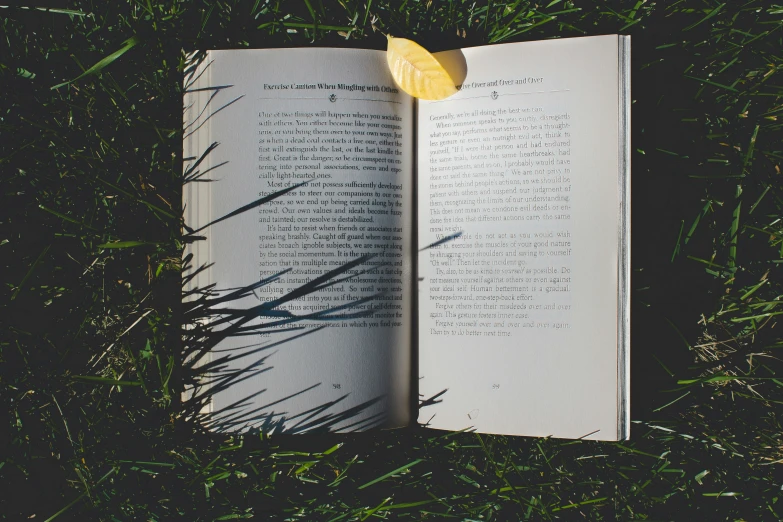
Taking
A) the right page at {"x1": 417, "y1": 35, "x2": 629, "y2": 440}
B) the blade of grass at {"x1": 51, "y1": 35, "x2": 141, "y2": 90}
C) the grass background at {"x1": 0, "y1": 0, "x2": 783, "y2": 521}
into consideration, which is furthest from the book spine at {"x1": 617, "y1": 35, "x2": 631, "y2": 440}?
the blade of grass at {"x1": 51, "y1": 35, "x2": 141, "y2": 90}

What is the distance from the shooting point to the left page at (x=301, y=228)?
1.20 metres

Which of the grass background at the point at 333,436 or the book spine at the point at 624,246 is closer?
the book spine at the point at 624,246

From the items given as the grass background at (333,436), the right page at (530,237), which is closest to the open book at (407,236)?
the right page at (530,237)

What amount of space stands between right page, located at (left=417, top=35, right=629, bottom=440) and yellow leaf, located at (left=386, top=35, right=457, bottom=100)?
0.03 metres

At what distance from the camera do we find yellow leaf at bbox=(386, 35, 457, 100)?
1.20m

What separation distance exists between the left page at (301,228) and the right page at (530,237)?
0.11 metres

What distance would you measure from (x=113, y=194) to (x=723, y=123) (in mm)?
1439

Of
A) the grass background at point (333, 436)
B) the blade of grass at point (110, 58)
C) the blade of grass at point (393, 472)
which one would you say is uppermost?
the blade of grass at point (110, 58)

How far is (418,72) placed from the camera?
1.20 metres

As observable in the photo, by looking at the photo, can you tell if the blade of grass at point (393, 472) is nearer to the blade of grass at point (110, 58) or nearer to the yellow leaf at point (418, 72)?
the yellow leaf at point (418, 72)

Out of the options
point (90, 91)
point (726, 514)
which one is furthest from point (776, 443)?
point (90, 91)

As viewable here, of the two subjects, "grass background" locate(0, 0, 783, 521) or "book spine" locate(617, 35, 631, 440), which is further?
"grass background" locate(0, 0, 783, 521)

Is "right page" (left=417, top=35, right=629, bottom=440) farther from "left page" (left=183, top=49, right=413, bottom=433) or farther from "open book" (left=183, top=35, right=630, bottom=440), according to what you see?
"left page" (left=183, top=49, right=413, bottom=433)

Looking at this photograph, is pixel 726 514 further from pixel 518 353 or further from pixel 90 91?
pixel 90 91
